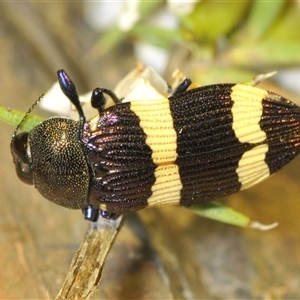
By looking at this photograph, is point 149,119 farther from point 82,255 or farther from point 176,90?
point 82,255

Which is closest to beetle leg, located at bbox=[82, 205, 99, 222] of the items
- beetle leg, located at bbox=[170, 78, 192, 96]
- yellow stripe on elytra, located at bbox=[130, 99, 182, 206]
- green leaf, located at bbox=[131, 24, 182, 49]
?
yellow stripe on elytra, located at bbox=[130, 99, 182, 206]

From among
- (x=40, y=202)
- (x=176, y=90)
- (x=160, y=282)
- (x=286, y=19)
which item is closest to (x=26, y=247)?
(x=40, y=202)

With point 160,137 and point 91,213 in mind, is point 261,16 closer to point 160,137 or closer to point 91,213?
point 160,137

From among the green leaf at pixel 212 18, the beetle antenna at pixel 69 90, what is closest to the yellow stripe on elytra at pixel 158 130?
the beetle antenna at pixel 69 90

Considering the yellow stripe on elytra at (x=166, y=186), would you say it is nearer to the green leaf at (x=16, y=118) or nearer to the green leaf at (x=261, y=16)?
the green leaf at (x=16, y=118)

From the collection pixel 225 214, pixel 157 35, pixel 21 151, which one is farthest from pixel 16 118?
pixel 157 35
